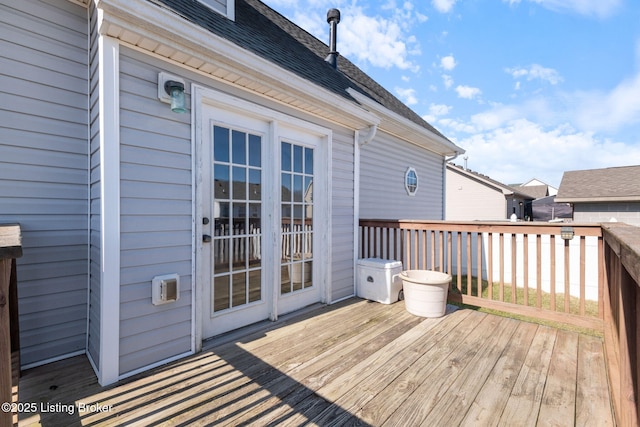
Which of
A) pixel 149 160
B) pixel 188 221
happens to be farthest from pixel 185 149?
pixel 188 221

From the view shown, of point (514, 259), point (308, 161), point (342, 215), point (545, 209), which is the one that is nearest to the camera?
point (514, 259)

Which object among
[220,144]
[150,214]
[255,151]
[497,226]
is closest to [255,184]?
[255,151]

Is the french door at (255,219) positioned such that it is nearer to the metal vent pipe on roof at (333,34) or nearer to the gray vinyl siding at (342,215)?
the gray vinyl siding at (342,215)

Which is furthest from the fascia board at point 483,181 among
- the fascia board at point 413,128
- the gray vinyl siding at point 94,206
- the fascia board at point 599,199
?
the gray vinyl siding at point 94,206

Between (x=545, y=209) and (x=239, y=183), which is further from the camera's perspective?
(x=545, y=209)

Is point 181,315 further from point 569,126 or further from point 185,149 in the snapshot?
point 569,126

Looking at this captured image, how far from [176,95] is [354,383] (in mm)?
2328

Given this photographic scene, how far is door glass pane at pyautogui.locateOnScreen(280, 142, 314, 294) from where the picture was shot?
10.1ft

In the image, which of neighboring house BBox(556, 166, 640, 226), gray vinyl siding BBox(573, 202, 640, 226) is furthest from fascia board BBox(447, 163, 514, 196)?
gray vinyl siding BBox(573, 202, 640, 226)

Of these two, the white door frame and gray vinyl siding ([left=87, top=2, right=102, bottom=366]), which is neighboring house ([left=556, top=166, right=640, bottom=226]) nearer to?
the white door frame

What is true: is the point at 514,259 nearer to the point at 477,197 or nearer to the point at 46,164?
the point at 46,164

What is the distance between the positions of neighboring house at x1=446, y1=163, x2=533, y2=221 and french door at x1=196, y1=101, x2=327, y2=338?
523 inches

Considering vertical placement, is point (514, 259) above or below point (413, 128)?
below

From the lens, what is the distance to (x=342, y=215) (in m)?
3.67
